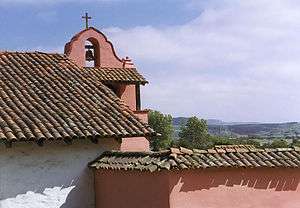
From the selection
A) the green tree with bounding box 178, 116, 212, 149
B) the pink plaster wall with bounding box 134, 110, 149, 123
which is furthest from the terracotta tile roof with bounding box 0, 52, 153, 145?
the green tree with bounding box 178, 116, 212, 149

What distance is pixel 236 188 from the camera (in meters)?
11.3

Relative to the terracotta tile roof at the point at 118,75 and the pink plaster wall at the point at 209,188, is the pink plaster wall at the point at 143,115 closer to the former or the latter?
the terracotta tile roof at the point at 118,75

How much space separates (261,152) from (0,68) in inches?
300

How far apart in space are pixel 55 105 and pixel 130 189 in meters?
3.44

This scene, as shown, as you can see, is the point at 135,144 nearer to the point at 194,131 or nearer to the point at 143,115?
the point at 143,115

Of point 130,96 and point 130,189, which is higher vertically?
point 130,96

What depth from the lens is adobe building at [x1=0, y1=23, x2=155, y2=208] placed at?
1247 cm

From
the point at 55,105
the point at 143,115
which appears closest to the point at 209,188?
the point at 55,105

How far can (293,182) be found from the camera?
39.2 ft

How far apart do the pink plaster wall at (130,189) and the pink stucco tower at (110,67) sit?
17.6 ft

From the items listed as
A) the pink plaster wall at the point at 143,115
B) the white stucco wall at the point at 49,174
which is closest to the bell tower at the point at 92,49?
the pink plaster wall at the point at 143,115

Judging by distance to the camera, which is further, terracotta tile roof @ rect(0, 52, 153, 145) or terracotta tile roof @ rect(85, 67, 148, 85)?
terracotta tile roof @ rect(85, 67, 148, 85)

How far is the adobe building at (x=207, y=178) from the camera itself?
1088 cm

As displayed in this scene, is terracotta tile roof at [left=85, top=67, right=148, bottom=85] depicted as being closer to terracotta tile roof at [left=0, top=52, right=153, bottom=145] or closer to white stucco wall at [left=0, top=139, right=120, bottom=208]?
terracotta tile roof at [left=0, top=52, right=153, bottom=145]
